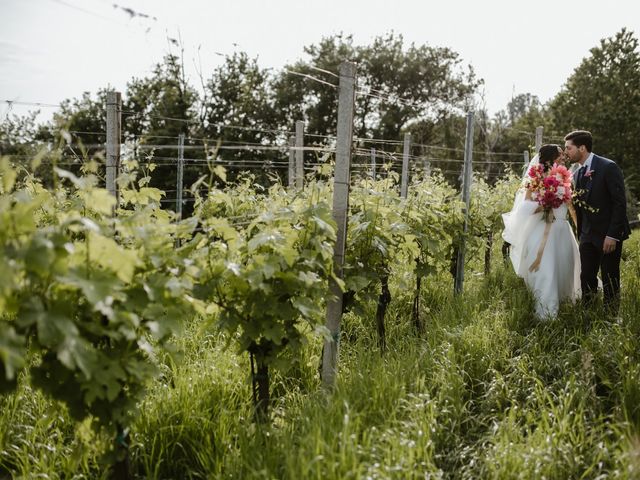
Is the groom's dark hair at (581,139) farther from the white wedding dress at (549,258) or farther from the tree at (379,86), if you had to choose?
the tree at (379,86)

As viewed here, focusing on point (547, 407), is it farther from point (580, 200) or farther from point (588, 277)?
point (580, 200)

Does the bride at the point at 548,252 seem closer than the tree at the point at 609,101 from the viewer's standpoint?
Yes

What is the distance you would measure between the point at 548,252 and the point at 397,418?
284cm

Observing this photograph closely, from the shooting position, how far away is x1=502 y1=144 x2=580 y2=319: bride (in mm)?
4969

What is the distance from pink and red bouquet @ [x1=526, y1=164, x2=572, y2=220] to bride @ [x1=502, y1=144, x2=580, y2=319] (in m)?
0.11

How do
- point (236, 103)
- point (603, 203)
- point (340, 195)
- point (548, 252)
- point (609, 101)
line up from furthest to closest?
1. point (236, 103)
2. point (609, 101)
3. point (548, 252)
4. point (603, 203)
5. point (340, 195)

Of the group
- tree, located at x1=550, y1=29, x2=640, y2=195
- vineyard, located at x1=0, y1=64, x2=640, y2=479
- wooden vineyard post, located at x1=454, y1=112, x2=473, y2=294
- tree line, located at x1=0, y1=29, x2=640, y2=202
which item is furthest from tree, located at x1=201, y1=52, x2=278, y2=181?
vineyard, located at x1=0, y1=64, x2=640, y2=479

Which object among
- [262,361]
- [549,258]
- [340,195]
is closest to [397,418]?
[262,361]

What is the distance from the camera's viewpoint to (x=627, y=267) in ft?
22.6

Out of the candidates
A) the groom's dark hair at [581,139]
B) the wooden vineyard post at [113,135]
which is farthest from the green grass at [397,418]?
the groom's dark hair at [581,139]

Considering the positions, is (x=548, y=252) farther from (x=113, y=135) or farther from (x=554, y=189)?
(x=113, y=135)

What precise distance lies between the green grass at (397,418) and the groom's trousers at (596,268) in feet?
2.63

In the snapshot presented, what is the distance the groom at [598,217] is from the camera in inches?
185

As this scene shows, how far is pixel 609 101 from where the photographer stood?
24.2 meters
